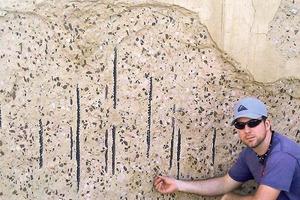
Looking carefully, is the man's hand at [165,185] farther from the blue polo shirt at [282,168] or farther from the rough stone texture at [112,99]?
the blue polo shirt at [282,168]

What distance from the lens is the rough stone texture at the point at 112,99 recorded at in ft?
7.89

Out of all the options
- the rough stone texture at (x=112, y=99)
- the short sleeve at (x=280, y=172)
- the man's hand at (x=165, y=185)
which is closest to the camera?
the short sleeve at (x=280, y=172)

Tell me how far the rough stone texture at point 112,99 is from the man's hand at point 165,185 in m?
0.04

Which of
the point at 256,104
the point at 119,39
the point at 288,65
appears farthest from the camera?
the point at 288,65

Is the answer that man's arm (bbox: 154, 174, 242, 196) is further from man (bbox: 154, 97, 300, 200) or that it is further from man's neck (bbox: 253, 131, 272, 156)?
man's neck (bbox: 253, 131, 272, 156)

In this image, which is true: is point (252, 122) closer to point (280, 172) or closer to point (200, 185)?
point (280, 172)

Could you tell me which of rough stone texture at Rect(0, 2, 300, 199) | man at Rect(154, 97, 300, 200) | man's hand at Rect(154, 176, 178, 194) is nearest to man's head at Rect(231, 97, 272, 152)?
man at Rect(154, 97, 300, 200)

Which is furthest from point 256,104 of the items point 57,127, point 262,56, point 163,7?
point 57,127

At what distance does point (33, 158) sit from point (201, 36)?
921 millimetres

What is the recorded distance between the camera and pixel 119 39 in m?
2.45

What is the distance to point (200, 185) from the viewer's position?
260 centimetres

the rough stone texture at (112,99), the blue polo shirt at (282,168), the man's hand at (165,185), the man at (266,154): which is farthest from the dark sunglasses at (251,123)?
the man's hand at (165,185)

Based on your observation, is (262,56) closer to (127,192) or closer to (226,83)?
(226,83)

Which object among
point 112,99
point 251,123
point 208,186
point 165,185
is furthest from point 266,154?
point 112,99
